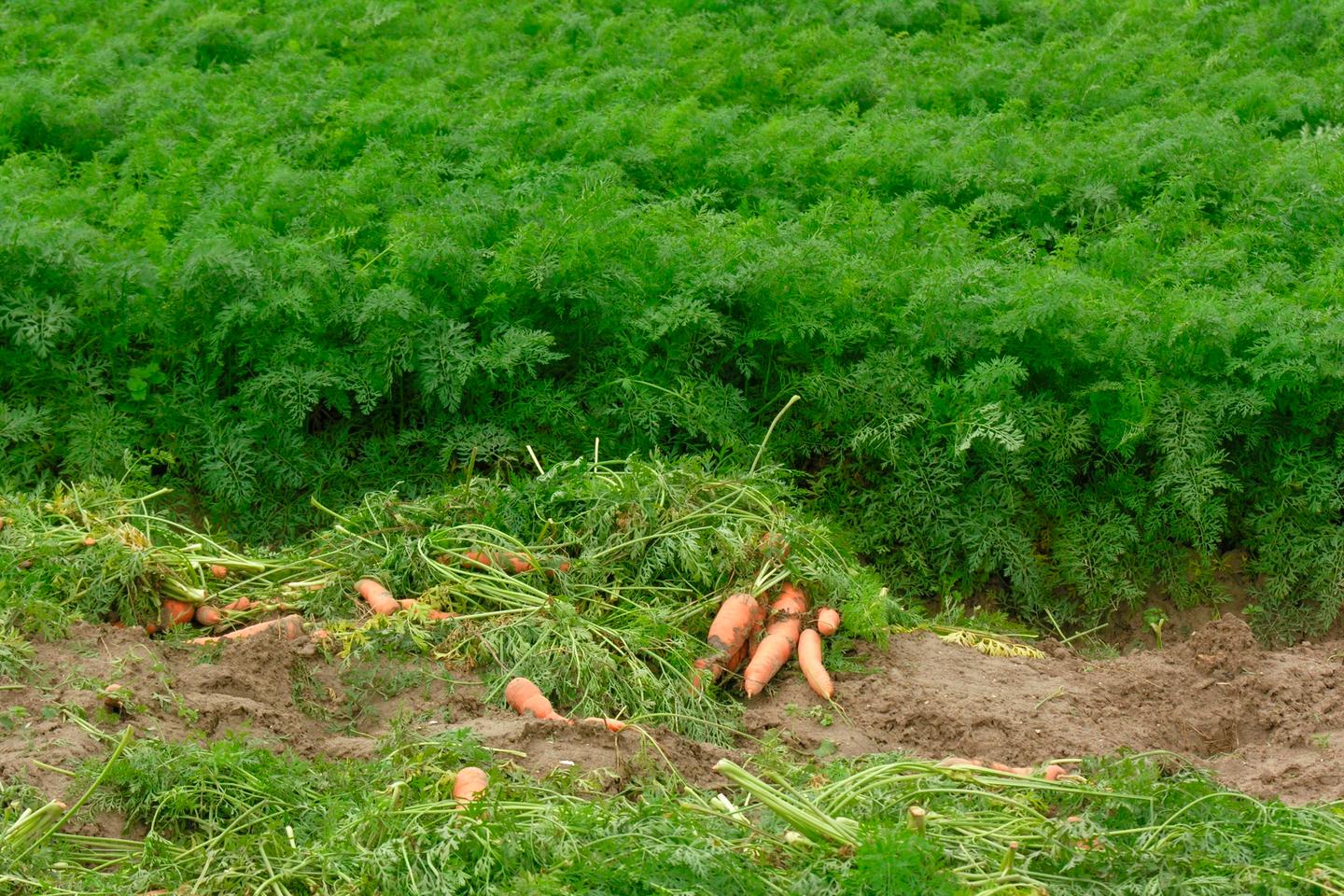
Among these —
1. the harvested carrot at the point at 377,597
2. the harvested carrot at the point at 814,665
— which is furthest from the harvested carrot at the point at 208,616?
the harvested carrot at the point at 814,665

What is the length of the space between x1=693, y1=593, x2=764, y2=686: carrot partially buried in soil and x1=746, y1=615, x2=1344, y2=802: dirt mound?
20cm

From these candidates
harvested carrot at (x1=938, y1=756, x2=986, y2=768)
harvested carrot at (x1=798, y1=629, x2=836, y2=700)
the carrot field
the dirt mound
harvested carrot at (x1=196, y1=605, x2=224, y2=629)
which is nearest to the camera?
the carrot field

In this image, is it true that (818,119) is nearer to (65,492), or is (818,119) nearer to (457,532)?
(457,532)

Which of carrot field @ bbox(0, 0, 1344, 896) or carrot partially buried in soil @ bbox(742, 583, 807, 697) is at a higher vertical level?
carrot field @ bbox(0, 0, 1344, 896)

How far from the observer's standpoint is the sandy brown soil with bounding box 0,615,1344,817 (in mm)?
4621

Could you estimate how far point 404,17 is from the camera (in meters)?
11.2

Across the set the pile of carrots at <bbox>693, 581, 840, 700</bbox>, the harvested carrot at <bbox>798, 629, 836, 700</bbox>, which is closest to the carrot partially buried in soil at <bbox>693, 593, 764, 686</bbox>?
the pile of carrots at <bbox>693, 581, 840, 700</bbox>

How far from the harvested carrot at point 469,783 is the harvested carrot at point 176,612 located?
1783 millimetres

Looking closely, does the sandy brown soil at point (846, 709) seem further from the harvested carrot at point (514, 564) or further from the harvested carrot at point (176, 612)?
the harvested carrot at point (514, 564)

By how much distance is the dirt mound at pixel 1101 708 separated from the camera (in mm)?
4926

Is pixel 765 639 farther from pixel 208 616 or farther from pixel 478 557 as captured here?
pixel 208 616

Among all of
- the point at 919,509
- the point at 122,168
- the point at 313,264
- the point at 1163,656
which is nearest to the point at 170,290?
the point at 313,264

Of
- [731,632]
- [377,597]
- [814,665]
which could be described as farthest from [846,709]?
[377,597]

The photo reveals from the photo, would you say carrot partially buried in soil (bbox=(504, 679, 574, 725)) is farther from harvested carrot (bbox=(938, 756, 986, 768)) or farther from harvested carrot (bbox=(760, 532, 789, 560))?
harvested carrot (bbox=(938, 756, 986, 768))
